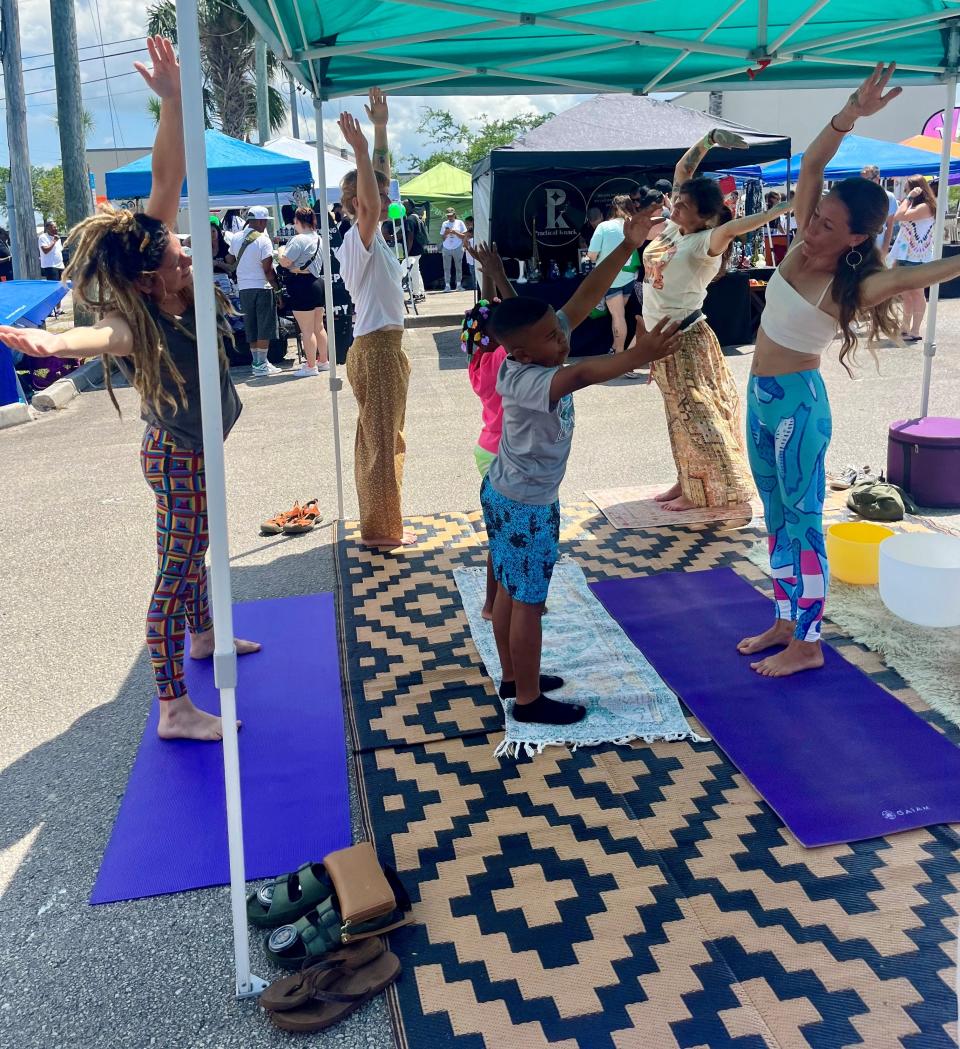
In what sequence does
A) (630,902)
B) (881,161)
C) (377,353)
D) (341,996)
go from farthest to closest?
(881,161), (377,353), (630,902), (341,996)

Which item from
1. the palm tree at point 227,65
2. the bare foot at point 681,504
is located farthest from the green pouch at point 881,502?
the palm tree at point 227,65

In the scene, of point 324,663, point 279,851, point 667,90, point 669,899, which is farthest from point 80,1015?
point 667,90

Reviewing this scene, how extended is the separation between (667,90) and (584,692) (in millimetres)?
3755

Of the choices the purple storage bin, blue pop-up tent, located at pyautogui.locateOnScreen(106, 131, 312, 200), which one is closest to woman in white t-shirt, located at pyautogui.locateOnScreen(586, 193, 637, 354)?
blue pop-up tent, located at pyautogui.locateOnScreen(106, 131, 312, 200)

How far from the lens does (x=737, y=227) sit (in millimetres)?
4184

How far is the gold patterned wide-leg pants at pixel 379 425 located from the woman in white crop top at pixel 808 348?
1.91 metres

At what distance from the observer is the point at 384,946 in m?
2.13

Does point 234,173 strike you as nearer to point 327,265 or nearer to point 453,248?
point 327,265

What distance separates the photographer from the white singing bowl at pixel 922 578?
3516mm

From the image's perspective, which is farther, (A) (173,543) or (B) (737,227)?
(B) (737,227)

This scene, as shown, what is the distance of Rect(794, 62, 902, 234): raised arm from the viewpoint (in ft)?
10.7

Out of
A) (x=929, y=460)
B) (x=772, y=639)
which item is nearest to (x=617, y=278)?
(x=929, y=460)

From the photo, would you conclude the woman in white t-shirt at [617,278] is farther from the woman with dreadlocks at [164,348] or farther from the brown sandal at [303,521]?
the woman with dreadlocks at [164,348]

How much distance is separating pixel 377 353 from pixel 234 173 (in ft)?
22.3
